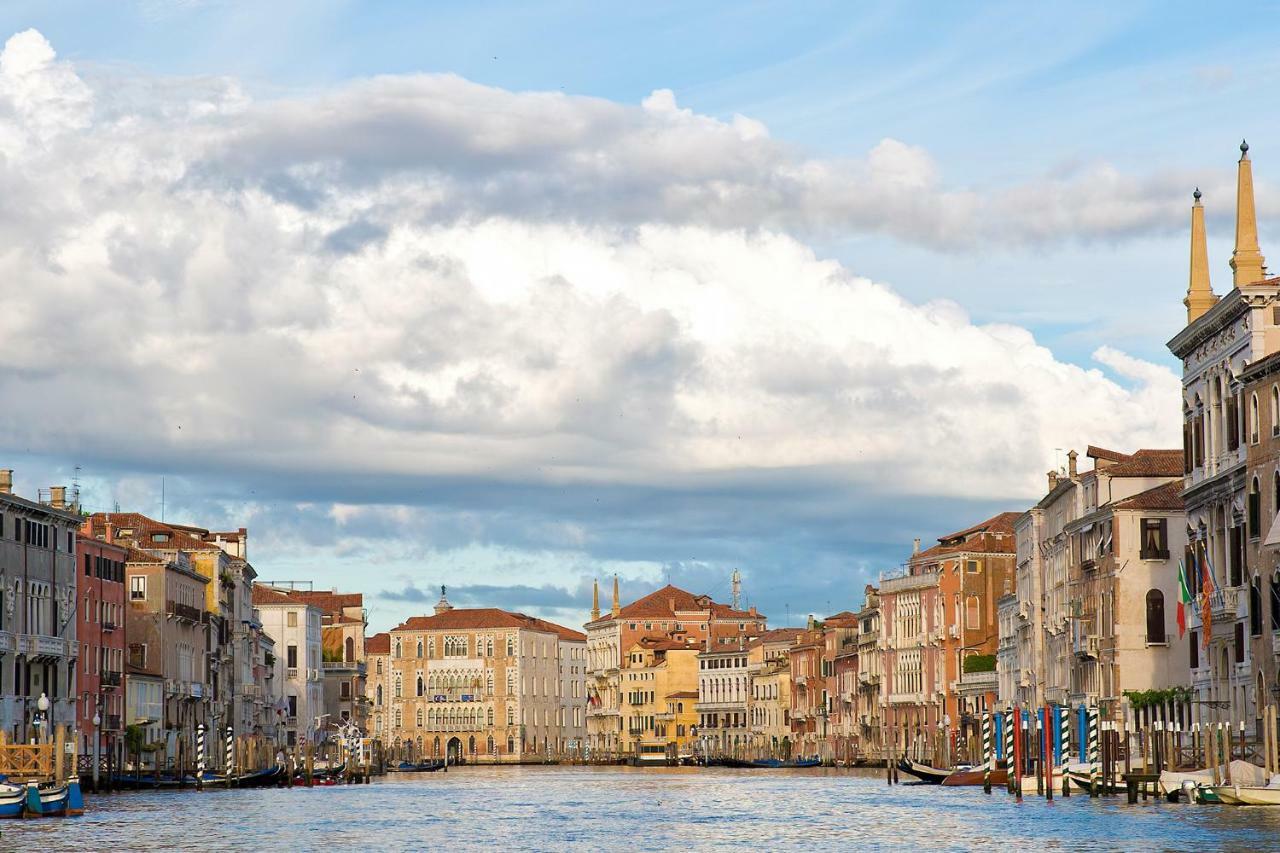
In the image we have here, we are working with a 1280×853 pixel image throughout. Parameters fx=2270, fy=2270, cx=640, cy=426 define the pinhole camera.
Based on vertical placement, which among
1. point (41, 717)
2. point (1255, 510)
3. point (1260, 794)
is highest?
point (1255, 510)

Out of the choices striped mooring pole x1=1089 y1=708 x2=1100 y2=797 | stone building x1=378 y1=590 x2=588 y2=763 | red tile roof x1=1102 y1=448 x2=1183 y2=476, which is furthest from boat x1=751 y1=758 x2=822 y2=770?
striped mooring pole x1=1089 y1=708 x2=1100 y2=797

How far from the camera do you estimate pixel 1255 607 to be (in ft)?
161

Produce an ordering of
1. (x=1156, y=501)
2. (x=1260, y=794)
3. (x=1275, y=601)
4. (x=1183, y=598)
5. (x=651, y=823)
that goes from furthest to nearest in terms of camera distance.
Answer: (x=1156, y=501)
(x=1183, y=598)
(x=651, y=823)
(x=1275, y=601)
(x=1260, y=794)

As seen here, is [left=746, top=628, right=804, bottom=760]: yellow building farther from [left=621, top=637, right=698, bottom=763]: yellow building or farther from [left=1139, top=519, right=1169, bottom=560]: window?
[left=1139, top=519, right=1169, bottom=560]: window

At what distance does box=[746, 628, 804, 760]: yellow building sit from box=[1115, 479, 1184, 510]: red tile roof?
79.2 meters

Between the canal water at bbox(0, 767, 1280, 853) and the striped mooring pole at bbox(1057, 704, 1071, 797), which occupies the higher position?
the striped mooring pole at bbox(1057, 704, 1071, 797)

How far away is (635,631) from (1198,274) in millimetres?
120322

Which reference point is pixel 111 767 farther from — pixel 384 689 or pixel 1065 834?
pixel 384 689

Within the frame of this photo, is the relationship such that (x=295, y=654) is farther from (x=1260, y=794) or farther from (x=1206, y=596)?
(x=1260, y=794)

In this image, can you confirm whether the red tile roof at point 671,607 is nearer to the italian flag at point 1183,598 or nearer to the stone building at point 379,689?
the stone building at point 379,689

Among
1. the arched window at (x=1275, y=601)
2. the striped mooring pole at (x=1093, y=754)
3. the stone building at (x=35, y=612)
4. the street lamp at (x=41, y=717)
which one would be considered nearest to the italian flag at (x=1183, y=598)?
the striped mooring pole at (x=1093, y=754)

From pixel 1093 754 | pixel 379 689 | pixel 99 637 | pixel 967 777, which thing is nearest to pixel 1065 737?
pixel 967 777

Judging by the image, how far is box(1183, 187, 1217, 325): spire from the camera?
184 feet

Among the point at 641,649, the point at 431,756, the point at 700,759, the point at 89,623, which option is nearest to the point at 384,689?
the point at 431,756
